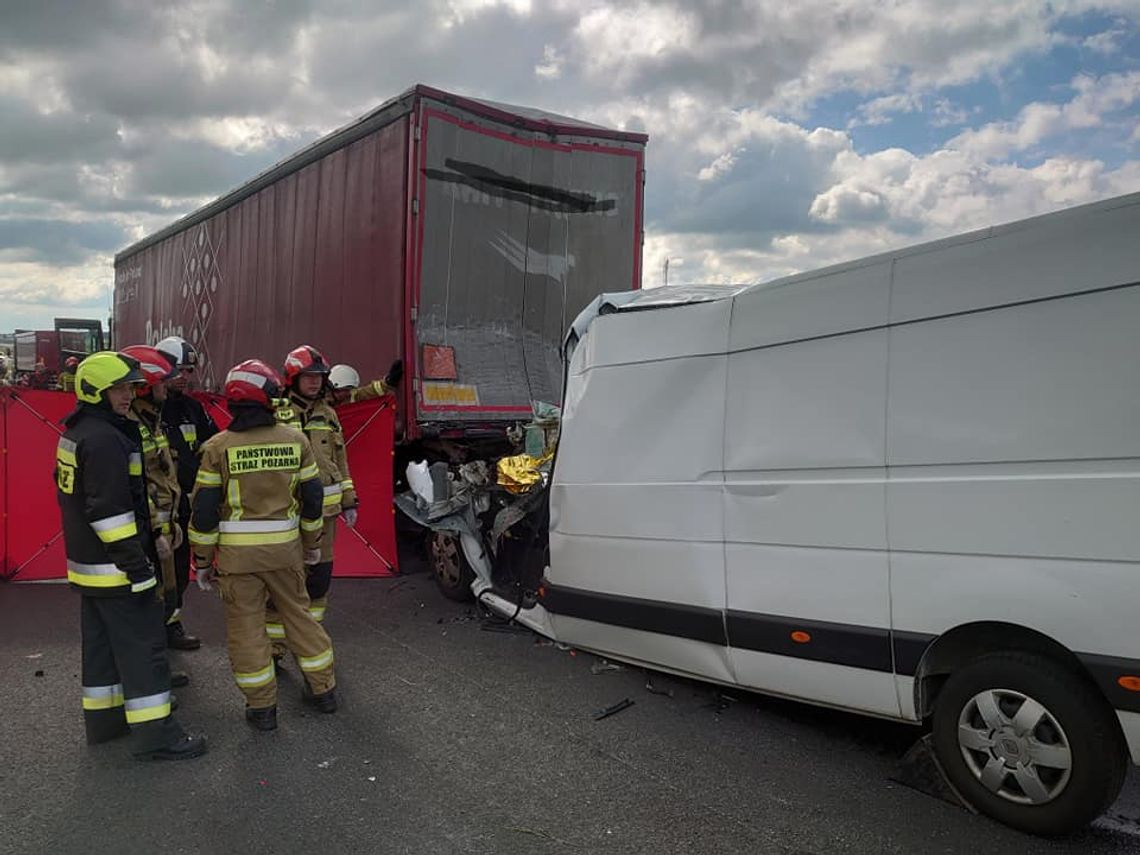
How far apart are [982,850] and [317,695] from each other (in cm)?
301

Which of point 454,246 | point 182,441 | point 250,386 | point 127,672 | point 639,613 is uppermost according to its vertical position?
point 454,246

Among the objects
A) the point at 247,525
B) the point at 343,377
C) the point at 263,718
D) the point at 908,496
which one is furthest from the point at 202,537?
the point at 908,496

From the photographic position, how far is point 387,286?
6730 mm

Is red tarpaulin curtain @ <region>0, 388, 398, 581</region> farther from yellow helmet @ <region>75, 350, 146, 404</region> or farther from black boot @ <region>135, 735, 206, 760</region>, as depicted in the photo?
black boot @ <region>135, 735, 206, 760</region>

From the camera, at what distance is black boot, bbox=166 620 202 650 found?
512 centimetres

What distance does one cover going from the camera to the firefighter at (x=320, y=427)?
16.6 ft

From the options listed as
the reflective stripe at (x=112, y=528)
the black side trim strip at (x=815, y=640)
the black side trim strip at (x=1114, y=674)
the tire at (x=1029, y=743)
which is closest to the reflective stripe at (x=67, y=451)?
the reflective stripe at (x=112, y=528)

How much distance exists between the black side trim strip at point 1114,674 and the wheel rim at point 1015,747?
0.24m

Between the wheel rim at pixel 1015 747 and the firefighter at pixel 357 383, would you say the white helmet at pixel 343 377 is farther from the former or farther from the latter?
the wheel rim at pixel 1015 747

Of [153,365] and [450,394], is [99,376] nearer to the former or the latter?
[153,365]

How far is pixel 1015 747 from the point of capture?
115 inches

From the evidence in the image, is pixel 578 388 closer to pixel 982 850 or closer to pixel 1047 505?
pixel 1047 505

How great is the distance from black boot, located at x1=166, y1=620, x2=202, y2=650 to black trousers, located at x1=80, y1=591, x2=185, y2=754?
127 cm

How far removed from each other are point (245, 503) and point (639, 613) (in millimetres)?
1997
